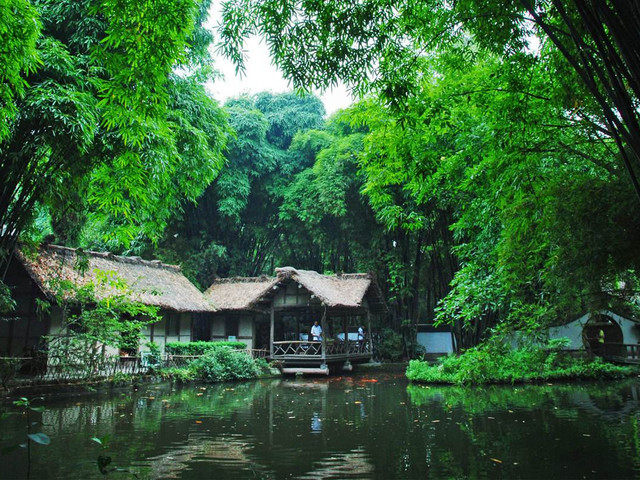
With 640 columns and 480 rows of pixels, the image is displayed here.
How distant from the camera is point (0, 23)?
162 inches

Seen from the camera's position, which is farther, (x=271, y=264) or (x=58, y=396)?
(x=271, y=264)

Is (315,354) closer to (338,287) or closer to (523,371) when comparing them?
(338,287)

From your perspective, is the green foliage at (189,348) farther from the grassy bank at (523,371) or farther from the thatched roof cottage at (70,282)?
the grassy bank at (523,371)

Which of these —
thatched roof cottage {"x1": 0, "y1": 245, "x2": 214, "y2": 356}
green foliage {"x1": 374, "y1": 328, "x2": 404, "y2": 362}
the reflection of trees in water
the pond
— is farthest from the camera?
green foliage {"x1": 374, "y1": 328, "x2": 404, "y2": 362}

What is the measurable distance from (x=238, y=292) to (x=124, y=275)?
15.9 ft

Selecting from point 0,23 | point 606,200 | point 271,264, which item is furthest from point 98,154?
point 271,264

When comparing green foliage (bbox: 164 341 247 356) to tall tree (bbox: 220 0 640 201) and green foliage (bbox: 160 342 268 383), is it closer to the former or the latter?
green foliage (bbox: 160 342 268 383)

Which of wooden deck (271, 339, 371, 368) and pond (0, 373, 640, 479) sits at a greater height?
wooden deck (271, 339, 371, 368)

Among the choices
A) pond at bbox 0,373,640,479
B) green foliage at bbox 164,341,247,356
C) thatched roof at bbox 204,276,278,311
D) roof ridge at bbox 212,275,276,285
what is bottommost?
pond at bbox 0,373,640,479

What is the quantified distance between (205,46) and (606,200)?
36.1 ft

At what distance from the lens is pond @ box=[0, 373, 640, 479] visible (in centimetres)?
465

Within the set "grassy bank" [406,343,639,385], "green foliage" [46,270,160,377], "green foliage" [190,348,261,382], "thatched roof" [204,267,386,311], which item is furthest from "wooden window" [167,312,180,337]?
"grassy bank" [406,343,639,385]

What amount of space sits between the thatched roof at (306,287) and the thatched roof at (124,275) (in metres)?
1.16

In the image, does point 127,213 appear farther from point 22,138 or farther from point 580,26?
point 580,26
